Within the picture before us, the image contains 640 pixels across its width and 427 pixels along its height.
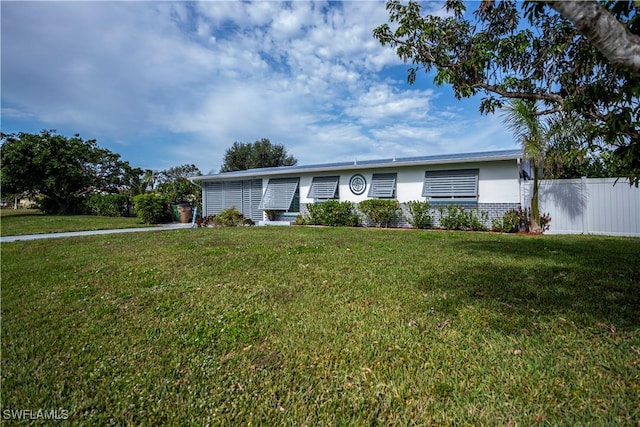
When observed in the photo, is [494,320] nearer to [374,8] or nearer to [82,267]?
[374,8]

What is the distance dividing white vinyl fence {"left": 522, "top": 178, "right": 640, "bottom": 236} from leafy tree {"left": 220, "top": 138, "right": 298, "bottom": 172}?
3019cm

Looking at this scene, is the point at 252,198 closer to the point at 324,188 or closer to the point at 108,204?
A: the point at 324,188

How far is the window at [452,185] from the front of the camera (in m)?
12.6

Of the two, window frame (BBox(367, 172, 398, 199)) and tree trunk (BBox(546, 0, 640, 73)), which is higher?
window frame (BBox(367, 172, 398, 199))

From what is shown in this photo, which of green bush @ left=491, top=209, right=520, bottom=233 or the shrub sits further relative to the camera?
green bush @ left=491, top=209, right=520, bottom=233

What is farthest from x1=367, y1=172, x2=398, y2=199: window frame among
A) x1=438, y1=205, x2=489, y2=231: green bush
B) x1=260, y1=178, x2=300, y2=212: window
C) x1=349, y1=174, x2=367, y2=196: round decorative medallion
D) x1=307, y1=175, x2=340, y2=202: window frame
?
x1=260, y1=178, x2=300, y2=212: window

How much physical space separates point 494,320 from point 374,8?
234 inches

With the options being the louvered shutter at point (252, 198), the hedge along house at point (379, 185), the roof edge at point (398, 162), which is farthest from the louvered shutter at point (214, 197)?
the louvered shutter at point (252, 198)

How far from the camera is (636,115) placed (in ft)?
8.59

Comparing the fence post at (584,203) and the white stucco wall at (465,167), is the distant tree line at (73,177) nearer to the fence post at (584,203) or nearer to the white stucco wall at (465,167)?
the white stucco wall at (465,167)

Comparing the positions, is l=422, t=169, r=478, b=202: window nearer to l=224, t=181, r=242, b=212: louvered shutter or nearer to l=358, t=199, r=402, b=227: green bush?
l=358, t=199, r=402, b=227: green bush

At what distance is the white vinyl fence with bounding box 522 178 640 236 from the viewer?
10.1 m

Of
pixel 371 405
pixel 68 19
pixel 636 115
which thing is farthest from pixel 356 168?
pixel 371 405
